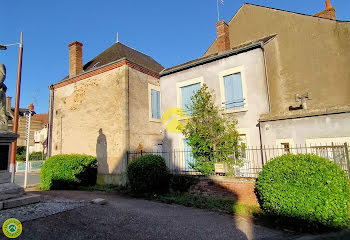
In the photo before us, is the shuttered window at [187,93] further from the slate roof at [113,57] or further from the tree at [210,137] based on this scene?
the slate roof at [113,57]

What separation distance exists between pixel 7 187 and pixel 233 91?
331 inches

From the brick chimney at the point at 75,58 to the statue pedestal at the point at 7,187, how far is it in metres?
7.49

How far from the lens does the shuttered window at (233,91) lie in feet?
29.5

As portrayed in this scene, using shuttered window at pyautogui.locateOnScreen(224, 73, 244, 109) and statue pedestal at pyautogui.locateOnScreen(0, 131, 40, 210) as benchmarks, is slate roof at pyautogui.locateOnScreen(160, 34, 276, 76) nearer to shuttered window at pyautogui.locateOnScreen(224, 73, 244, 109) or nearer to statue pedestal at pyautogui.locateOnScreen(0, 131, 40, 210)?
shuttered window at pyautogui.locateOnScreen(224, 73, 244, 109)

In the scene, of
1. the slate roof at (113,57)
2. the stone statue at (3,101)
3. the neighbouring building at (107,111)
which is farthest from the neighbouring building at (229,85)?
the stone statue at (3,101)

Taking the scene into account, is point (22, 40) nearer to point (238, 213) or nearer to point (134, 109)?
point (134, 109)

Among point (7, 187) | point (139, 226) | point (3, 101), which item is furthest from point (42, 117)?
point (139, 226)

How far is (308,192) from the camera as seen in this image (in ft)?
14.3

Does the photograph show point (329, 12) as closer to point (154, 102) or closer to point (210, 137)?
point (210, 137)

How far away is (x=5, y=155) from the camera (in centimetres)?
543

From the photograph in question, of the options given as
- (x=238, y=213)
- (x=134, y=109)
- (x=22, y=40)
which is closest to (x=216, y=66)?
(x=134, y=109)

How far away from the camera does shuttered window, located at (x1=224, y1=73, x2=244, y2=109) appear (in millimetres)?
8977

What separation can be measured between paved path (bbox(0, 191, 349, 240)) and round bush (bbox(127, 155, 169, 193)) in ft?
6.04

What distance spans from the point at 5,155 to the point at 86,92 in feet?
21.5
